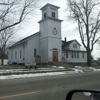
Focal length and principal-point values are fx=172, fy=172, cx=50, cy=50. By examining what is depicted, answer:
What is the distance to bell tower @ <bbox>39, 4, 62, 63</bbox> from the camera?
3672 centimetres

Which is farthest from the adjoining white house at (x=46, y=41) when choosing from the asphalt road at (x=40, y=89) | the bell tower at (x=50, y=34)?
the asphalt road at (x=40, y=89)

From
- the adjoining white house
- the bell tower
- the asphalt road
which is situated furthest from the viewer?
the adjoining white house

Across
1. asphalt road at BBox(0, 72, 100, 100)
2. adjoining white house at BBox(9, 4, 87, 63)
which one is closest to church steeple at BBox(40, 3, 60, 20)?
adjoining white house at BBox(9, 4, 87, 63)

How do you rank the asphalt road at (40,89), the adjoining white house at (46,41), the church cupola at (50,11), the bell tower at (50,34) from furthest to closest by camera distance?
the church cupola at (50,11)
the adjoining white house at (46,41)
the bell tower at (50,34)
the asphalt road at (40,89)

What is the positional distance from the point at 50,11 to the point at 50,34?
5117 mm

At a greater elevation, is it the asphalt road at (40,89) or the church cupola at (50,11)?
the church cupola at (50,11)

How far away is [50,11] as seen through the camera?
37656mm

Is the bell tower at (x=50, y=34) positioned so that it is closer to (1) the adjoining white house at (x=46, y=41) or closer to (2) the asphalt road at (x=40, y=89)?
(1) the adjoining white house at (x=46, y=41)

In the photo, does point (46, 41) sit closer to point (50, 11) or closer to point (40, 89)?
point (50, 11)

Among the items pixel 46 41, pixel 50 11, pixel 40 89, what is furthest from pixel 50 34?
pixel 40 89

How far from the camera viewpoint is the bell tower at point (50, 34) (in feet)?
120

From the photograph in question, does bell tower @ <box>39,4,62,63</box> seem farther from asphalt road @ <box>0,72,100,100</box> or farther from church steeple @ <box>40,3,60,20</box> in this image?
asphalt road @ <box>0,72,100,100</box>

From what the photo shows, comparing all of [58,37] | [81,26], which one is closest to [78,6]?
[81,26]

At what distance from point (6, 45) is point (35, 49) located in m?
21.2
